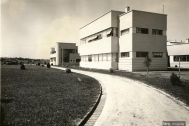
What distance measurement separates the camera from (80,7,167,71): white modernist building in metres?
25.3

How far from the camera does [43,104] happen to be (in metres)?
7.87

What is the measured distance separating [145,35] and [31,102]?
2202cm

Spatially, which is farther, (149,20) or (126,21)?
(126,21)

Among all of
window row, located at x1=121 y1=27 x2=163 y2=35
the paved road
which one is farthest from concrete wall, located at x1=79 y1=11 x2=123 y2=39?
the paved road

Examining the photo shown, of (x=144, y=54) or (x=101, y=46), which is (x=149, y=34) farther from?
(x=101, y=46)

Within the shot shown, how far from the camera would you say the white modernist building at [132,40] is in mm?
25344

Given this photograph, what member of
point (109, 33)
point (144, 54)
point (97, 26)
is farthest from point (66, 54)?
point (144, 54)

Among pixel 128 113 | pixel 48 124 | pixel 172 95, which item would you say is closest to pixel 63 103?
pixel 48 124

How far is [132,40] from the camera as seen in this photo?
82.1 ft

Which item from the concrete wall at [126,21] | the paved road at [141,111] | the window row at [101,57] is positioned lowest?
the paved road at [141,111]

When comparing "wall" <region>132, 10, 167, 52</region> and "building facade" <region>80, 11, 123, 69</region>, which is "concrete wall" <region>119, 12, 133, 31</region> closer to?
"wall" <region>132, 10, 167, 52</region>

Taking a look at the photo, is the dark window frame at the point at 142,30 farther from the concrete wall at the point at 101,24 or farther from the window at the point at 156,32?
the concrete wall at the point at 101,24

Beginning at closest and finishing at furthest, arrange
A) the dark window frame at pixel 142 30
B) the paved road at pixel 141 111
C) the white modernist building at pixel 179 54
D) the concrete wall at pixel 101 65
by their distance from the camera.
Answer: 1. the paved road at pixel 141 111
2. the dark window frame at pixel 142 30
3. the concrete wall at pixel 101 65
4. the white modernist building at pixel 179 54

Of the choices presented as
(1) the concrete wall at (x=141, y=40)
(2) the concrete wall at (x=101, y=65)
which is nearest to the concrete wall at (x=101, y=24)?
(1) the concrete wall at (x=141, y=40)
